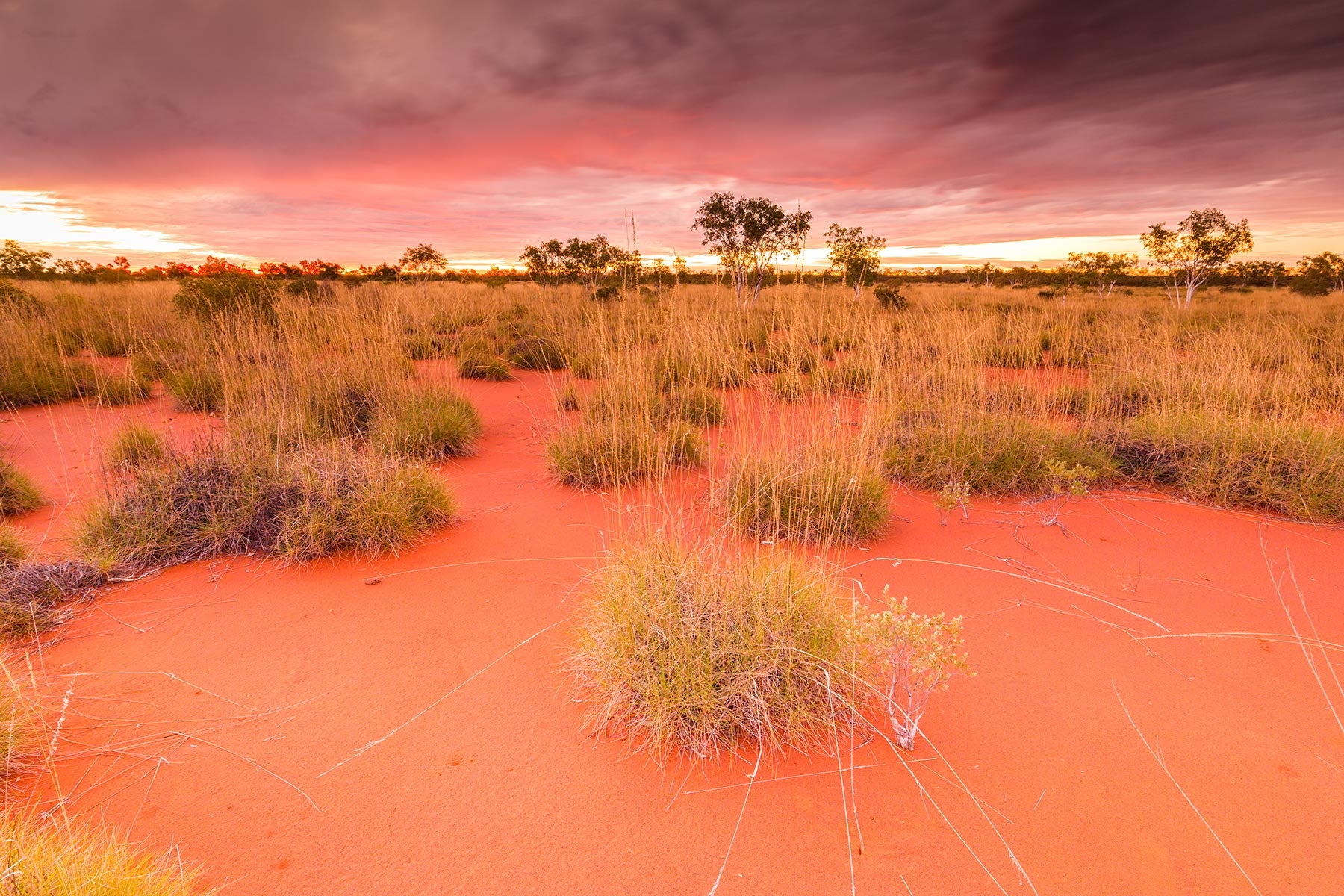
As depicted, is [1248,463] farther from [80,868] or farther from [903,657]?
[80,868]

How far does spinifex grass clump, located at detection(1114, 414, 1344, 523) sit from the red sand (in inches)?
40.1

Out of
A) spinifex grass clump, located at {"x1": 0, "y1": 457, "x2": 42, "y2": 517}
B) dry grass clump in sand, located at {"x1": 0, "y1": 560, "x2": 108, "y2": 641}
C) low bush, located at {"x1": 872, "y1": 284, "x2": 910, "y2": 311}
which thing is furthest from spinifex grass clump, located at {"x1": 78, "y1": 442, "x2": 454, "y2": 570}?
low bush, located at {"x1": 872, "y1": 284, "x2": 910, "y2": 311}

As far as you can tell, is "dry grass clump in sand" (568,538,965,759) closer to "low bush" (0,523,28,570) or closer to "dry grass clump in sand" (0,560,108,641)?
"dry grass clump in sand" (0,560,108,641)

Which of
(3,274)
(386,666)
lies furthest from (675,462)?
(3,274)

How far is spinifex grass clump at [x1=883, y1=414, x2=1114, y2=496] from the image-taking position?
5.00m

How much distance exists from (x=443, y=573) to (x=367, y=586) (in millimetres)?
425

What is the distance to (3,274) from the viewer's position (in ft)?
48.9

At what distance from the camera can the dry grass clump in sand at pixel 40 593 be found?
9.47 feet

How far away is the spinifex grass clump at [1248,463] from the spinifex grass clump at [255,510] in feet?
19.6

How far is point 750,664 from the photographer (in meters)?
2.27

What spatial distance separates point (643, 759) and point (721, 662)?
18.1 inches

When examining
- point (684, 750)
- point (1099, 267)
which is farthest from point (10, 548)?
point (1099, 267)

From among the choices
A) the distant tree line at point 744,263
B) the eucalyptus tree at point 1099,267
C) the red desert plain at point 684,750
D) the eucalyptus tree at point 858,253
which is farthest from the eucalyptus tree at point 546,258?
the eucalyptus tree at point 1099,267

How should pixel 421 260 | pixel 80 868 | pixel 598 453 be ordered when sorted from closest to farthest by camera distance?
1. pixel 80 868
2. pixel 598 453
3. pixel 421 260
